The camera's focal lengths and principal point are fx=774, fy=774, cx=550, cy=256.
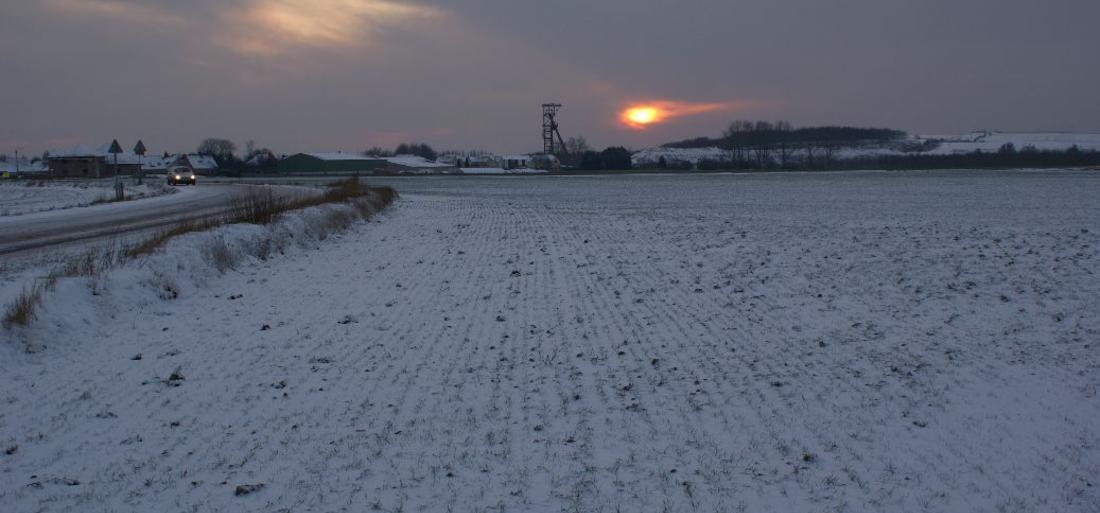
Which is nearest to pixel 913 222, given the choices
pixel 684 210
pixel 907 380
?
pixel 684 210

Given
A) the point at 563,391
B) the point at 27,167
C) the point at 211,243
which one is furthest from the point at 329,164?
the point at 563,391

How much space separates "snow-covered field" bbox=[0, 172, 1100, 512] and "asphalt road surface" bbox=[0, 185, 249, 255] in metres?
7.06

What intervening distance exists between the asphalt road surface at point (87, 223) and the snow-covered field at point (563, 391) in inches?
278

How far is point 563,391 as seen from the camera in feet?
24.9

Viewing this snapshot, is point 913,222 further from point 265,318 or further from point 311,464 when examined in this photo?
point 311,464

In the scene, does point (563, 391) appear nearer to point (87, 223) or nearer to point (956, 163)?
point (87, 223)

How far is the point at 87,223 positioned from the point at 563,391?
22265 mm

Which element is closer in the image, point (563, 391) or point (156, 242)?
point (563, 391)

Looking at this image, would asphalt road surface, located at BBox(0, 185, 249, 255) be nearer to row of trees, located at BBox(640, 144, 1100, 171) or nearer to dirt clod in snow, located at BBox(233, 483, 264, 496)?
dirt clod in snow, located at BBox(233, 483, 264, 496)

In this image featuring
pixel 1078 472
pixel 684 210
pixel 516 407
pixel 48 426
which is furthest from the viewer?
pixel 684 210

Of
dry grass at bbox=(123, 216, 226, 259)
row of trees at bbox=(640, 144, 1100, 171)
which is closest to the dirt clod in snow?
dry grass at bbox=(123, 216, 226, 259)

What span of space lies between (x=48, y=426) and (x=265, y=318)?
14.8 feet

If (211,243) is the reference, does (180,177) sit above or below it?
above

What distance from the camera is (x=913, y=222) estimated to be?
27547 mm
